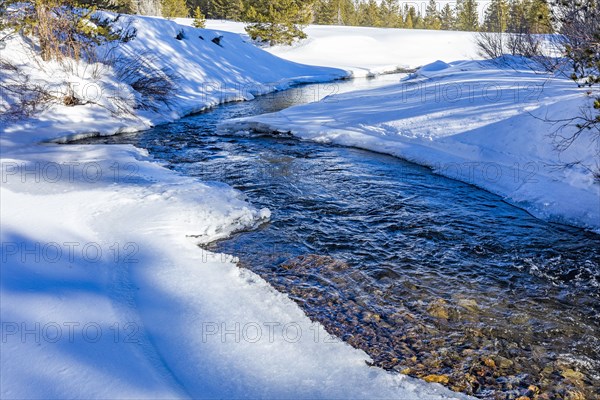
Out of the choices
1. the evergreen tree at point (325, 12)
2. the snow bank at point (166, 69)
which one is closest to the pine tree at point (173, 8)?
the evergreen tree at point (325, 12)

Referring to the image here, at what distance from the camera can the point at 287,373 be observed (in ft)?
9.26

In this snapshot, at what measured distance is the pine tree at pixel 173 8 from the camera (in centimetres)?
4262

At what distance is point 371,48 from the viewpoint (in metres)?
37.4

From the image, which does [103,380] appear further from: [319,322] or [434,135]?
[434,135]

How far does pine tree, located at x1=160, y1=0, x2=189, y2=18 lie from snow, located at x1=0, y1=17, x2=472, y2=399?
39623mm

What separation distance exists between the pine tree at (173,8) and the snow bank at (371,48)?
6.15m

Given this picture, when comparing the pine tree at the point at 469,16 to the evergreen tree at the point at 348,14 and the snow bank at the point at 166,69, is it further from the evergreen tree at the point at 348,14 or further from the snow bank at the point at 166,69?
the snow bank at the point at 166,69

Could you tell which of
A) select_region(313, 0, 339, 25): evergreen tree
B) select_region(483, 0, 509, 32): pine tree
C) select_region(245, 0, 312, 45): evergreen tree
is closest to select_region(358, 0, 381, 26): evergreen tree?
select_region(313, 0, 339, 25): evergreen tree

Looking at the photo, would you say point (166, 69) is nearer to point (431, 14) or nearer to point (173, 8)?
point (173, 8)

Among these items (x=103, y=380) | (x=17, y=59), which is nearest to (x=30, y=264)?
(x=103, y=380)

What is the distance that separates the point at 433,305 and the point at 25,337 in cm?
301

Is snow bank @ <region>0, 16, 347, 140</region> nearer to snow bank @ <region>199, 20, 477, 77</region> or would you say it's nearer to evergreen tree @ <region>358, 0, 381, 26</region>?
snow bank @ <region>199, 20, 477, 77</region>

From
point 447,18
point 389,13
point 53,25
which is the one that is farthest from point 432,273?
point 447,18

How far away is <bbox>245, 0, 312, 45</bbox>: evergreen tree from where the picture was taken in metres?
32.2
